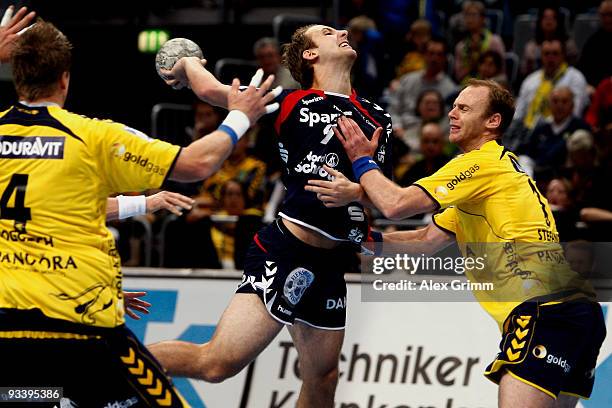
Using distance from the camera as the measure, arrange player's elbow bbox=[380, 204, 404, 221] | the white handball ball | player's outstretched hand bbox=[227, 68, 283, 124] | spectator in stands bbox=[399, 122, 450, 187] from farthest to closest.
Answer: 1. spectator in stands bbox=[399, 122, 450, 187]
2. the white handball ball
3. player's elbow bbox=[380, 204, 404, 221]
4. player's outstretched hand bbox=[227, 68, 283, 124]

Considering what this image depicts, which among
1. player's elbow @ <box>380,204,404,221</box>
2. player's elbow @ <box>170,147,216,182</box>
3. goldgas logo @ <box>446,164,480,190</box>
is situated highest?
player's elbow @ <box>170,147,216,182</box>

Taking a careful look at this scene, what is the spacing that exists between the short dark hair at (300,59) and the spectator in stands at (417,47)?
7.02 meters

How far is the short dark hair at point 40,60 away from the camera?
4.99 metres

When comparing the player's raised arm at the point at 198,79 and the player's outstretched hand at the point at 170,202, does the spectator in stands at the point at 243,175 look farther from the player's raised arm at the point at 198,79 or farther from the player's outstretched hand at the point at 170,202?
the player's outstretched hand at the point at 170,202

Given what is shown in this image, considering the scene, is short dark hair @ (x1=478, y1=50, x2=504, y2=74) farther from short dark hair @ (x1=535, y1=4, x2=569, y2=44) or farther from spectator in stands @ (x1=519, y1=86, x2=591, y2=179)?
spectator in stands @ (x1=519, y1=86, x2=591, y2=179)

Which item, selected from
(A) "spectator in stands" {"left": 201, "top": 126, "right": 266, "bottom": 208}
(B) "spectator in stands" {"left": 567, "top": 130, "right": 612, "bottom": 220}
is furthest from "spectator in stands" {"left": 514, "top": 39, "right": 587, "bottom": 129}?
(A) "spectator in stands" {"left": 201, "top": 126, "right": 266, "bottom": 208}

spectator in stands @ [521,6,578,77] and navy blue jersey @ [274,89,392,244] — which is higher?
spectator in stands @ [521,6,578,77]

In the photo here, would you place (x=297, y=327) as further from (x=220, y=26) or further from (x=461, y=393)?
(x=220, y=26)

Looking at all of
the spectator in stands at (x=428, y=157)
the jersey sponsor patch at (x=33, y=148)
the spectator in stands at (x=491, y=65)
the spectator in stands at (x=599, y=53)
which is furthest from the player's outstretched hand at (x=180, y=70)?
the spectator in stands at (x=599, y=53)

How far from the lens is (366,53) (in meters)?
13.7

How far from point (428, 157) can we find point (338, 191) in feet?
17.0

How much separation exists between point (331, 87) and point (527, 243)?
157 centimetres

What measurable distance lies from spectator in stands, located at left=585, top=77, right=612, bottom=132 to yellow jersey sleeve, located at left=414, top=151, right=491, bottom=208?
5.94 metres

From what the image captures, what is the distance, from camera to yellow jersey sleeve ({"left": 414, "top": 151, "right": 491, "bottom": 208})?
6051mm
